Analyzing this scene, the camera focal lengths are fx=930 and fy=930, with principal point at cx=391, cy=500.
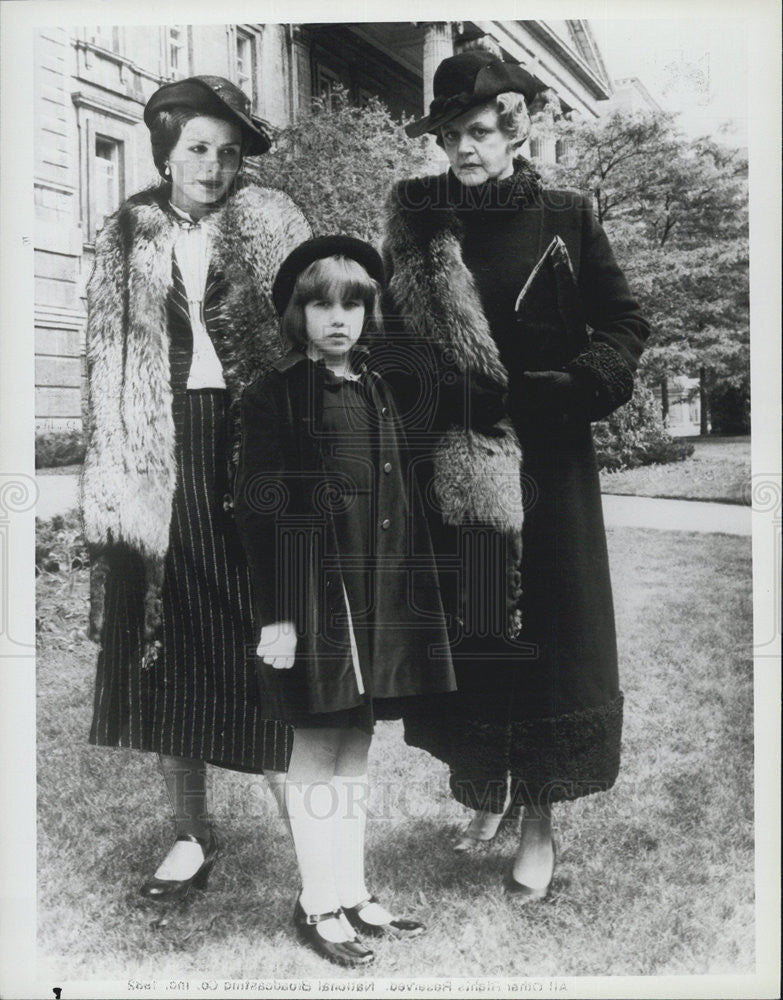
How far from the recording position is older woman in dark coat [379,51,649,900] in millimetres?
3562

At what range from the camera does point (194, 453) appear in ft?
11.8

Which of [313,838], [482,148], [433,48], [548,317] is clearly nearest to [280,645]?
[313,838]

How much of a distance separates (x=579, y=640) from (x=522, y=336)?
47.1 inches

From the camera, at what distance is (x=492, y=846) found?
373 cm

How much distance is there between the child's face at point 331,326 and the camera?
350 centimetres

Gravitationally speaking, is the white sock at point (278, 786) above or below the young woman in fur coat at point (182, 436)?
below

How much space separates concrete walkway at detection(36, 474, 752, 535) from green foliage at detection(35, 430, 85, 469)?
6cm

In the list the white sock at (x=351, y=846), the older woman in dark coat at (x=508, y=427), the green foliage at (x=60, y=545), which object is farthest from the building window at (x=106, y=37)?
the white sock at (x=351, y=846)

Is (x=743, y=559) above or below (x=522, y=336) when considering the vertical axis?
below

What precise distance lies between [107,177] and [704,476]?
2.73m

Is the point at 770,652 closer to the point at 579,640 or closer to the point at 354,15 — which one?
the point at 579,640

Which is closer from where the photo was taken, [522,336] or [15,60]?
[522,336]

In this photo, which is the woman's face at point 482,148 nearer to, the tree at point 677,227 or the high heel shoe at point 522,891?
the tree at point 677,227

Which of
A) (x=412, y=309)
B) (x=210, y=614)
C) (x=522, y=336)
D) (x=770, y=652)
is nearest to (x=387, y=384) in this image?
(x=412, y=309)
